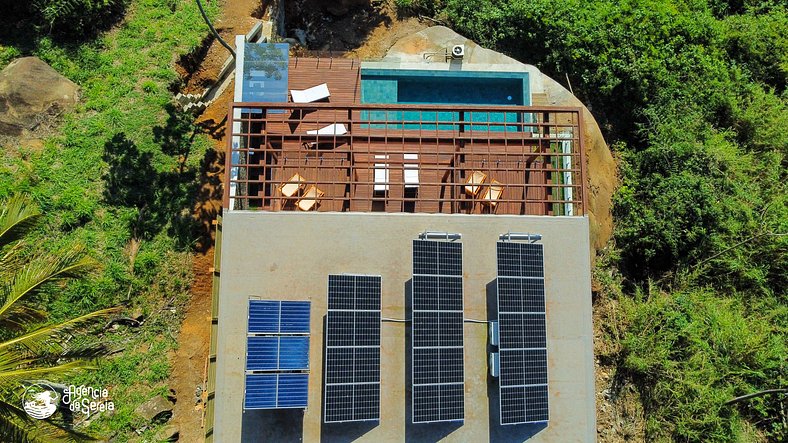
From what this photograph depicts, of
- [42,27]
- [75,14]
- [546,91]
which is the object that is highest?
[75,14]

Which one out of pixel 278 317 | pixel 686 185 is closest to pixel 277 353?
pixel 278 317

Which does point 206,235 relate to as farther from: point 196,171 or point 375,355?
point 375,355

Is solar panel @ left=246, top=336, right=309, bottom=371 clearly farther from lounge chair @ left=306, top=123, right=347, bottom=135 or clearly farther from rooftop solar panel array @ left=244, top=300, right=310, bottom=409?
lounge chair @ left=306, top=123, right=347, bottom=135

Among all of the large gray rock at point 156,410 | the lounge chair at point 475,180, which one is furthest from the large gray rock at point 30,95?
the lounge chair at point 475,180

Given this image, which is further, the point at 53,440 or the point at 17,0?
the point at 17,0

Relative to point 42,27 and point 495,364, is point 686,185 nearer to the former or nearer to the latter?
point 495,364

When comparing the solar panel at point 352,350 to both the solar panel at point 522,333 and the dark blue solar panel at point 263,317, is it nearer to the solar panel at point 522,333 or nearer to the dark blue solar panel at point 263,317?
the dark blue solar panel at point 263,317

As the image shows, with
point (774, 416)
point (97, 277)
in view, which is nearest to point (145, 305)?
point (97, 277)
